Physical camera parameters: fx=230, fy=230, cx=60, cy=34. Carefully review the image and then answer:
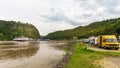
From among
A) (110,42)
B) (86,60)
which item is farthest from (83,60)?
(110,42)

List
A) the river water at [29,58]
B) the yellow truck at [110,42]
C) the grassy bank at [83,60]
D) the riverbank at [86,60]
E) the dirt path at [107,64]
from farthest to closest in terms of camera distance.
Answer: the yellow truck at [110,42]
the river water at [29,58]
the dirt path at [107,64]
the riverbank at [86,60]
the grassy bank at [83,60]

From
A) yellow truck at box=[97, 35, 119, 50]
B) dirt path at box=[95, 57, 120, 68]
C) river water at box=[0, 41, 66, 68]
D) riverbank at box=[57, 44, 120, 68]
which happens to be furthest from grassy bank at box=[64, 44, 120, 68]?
yellow truck at box=[97, 35, 119, 50]

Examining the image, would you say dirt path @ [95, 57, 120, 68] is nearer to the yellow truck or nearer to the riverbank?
the riverbank

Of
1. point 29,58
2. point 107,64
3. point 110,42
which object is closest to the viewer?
point 107,64

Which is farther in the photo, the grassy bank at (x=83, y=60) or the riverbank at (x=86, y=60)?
the riverbank at (x=86, y=60)

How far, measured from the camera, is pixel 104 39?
5100 centimetres

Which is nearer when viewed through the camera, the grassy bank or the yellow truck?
the grassy bank

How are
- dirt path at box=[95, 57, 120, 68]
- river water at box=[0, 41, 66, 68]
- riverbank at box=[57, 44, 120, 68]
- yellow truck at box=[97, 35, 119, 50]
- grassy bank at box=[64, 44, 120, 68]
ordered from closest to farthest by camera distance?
grassy bank at box=[64, 44, 120, 68]
riverbank at box=[57, 44, 120, 68]
dirt path at box=[95, 57, 120, 68]
river water at box=[0, 41, 66, 68]
yellow truck at box=[97, 35, 119, 50]

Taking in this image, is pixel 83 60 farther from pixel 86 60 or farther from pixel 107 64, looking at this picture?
pixel 107 64

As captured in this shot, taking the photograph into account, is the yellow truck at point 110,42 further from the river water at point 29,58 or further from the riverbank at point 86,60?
the riverbank at point 86,60

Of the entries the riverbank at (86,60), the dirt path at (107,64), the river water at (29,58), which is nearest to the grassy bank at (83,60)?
the riverbank at (86,60)

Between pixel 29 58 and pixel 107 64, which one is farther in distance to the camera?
pixel 29 58

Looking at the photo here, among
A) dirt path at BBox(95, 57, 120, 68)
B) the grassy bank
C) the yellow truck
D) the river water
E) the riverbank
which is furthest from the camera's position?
the yellow truck

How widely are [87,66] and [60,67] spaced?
2900 millimetres
